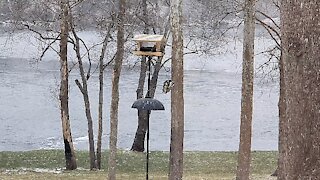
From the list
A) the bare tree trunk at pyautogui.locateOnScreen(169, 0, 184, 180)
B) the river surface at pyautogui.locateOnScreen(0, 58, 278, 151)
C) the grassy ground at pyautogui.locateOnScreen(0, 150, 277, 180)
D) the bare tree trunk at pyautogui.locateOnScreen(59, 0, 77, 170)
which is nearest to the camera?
the bare tree trunk at pyautogui.locateOnScreen(169, 0, 184, 180)

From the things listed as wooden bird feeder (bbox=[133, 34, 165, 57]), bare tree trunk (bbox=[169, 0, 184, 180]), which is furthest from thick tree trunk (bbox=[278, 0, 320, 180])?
wooden bird feeder (bbox=[133, 34, 165, 57])

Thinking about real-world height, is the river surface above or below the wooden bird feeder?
below

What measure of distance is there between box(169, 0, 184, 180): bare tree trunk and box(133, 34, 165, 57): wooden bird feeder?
246 mm

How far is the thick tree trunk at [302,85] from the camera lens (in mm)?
2326

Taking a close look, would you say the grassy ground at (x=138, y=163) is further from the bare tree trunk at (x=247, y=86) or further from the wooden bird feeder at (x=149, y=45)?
the wooden bird feeder at (x=149, y=45)

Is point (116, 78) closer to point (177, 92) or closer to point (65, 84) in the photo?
point (177, 92)

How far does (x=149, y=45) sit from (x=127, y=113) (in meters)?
19.7

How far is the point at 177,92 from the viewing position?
856 centimetres

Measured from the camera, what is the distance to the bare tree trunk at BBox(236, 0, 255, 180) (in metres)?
8.73

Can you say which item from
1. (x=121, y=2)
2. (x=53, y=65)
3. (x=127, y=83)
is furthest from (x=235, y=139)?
(x=53, y=65)

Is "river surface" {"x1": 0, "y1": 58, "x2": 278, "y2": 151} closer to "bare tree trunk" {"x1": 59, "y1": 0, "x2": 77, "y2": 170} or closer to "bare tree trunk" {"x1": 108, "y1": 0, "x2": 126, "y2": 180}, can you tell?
"bare tree trunk" {"x1": 59, "y1": 0, "x2": 77, "y2": 170}

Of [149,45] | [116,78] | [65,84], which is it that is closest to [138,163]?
[65,84]

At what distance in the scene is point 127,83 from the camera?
34688 millimetres

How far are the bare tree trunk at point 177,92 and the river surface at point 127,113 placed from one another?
40.6 feet
